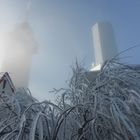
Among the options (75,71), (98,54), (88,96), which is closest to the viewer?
(88,96)

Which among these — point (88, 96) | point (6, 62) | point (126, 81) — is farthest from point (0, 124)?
point (6, 62)

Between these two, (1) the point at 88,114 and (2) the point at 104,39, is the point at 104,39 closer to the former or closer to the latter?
(2) the point at 104,39

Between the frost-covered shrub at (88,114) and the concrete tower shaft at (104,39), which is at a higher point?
the concrete tower shaft at (104,39)

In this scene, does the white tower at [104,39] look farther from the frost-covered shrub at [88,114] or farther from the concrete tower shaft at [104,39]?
the frost-covered shrub at [88,114]

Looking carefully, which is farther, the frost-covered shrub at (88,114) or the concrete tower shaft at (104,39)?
the concrete tower shaft at (104,39)

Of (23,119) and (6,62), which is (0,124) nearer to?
(23,119)

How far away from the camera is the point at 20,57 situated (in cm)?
6850

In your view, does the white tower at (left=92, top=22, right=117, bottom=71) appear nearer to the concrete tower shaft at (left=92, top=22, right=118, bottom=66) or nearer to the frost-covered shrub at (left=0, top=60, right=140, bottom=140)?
the concrete tower shaft at (left=92, top=22, right=118, bottom=66)

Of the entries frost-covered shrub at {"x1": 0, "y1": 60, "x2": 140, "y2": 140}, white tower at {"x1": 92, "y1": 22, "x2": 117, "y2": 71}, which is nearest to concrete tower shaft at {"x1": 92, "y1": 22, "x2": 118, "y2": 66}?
white tower at {"x1": 92, "y1": 22, "x2": 117, "y2": 71}

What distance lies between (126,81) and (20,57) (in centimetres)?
6695

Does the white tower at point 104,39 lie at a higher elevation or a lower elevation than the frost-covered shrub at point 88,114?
higher

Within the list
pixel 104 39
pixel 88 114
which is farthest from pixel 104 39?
pixel 88 114

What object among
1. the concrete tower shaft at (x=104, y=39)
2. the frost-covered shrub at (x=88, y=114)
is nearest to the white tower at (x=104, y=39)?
the concrete tower shaft at (x=104, y=39)

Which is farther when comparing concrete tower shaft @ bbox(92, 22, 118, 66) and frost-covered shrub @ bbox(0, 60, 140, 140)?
concrete tower shaft @ bbox(92, 22, 118, 66)
